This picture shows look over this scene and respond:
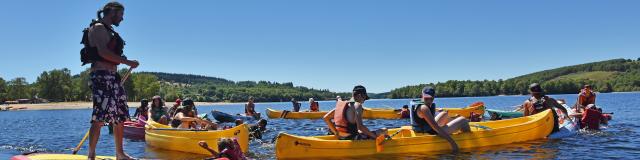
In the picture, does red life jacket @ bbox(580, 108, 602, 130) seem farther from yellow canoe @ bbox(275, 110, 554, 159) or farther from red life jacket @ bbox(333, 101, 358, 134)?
Answer: red life jacket @ bbox(333, 101, 358, 134)

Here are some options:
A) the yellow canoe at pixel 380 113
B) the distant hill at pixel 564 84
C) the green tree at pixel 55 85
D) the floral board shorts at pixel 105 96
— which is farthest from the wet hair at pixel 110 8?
the distant hill at pixel 564 84

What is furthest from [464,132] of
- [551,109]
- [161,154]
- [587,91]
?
[587,91]

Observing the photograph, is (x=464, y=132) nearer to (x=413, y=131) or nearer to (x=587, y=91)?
(x=413, y=131)

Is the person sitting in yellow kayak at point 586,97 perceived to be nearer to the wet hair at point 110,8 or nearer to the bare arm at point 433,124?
the bare arm at point 433,124

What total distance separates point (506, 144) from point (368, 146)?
15.1 feet

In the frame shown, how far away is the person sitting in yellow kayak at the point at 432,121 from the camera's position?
1266cm

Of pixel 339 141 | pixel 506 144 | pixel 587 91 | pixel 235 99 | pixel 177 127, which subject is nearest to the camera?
pixel 339 141

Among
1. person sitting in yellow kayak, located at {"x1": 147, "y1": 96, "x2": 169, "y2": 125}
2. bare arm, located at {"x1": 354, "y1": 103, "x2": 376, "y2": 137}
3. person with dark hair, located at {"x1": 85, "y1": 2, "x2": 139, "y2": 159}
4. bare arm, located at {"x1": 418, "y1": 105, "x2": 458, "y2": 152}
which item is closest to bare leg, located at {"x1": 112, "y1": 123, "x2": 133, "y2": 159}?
person with dark hair, located at {"x1": 85, "y1": 2, "x2": 139, "y2": 159}

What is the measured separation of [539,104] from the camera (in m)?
17.2

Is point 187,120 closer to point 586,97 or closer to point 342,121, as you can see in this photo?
point 342,121

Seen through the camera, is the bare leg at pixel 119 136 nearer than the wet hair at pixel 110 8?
No

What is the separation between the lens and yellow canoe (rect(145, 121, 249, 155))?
13099 mm

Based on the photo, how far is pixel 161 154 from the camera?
14734mm

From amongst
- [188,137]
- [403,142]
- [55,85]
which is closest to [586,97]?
[403,142]
